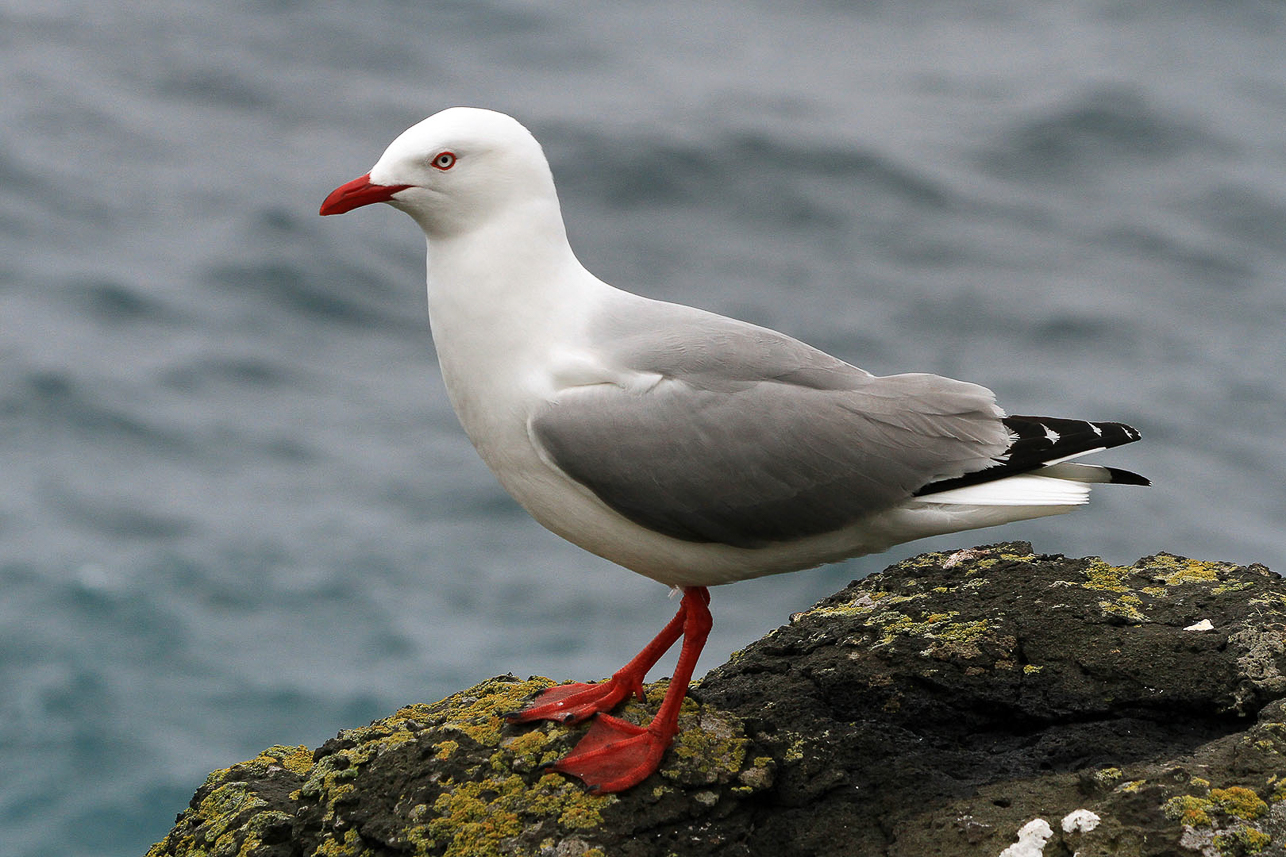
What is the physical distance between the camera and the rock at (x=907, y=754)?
4.07 metres

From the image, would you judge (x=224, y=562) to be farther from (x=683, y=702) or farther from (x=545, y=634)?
(x=683, y=702)

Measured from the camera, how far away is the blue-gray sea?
466 inches

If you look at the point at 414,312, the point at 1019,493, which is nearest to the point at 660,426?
the point at 1019,493

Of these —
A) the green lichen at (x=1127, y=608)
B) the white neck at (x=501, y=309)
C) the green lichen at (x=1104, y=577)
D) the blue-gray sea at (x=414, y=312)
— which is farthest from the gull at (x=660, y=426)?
the blue-gray sea at (x=414, y=312)

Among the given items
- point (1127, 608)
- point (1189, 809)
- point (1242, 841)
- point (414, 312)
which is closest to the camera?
point (1242, 841)

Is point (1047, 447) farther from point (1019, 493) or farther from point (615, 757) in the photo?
point (615, 757)

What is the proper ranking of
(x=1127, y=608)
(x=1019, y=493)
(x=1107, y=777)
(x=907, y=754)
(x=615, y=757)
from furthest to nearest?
(x=1127, y=608), (x=1019, y=493), (x=907, y=754), (x=615, y=757), (x=1107, y=777)

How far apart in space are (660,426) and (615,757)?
3.65 feet

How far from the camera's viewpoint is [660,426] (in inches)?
185

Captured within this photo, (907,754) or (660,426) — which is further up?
(660,426)

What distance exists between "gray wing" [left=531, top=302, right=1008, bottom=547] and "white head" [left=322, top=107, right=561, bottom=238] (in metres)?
0.63

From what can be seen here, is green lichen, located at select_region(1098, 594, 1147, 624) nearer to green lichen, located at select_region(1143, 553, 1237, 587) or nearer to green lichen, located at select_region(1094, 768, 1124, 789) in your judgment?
green lichen, located at select_region(1143, 553, 1237, 587)

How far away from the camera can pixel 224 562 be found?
12367 mm

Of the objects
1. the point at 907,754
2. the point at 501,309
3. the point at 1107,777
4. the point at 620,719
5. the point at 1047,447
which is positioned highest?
the point at 501,309
